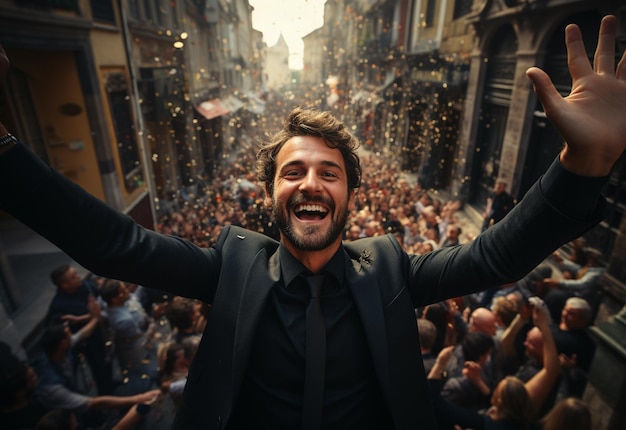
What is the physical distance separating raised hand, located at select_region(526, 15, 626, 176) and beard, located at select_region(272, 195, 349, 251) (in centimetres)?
90

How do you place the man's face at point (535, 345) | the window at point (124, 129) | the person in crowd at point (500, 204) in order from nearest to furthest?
1. the man's face at point (535, 345)
2. the person in crowd at point (500, 204)
3. the window at point (124, 129)

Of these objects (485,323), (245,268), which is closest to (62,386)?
(245,268)

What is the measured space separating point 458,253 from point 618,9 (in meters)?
6.18

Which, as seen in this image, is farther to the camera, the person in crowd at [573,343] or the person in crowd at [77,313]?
the person in crowd at [77,313]

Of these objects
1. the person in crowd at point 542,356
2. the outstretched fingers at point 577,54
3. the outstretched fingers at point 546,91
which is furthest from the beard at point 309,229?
the person in crowd at point 542,356

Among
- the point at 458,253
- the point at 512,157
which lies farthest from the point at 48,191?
the point at 512,157

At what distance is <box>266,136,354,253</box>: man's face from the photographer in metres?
1.58

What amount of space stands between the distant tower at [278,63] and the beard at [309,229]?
11045cm

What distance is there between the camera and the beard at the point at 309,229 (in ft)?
5.13

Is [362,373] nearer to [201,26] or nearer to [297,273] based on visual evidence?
[297,273]

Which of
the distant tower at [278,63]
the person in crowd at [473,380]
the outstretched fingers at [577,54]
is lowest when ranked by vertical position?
the person in crowd at [473,380]

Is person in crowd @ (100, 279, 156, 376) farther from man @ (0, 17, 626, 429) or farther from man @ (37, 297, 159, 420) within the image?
man @ (0, 17, 626, 429)

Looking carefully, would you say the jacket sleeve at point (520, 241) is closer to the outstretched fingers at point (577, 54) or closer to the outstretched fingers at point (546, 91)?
the outstretched fingers at point (546, 91)

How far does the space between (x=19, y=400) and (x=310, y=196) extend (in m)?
3.04
